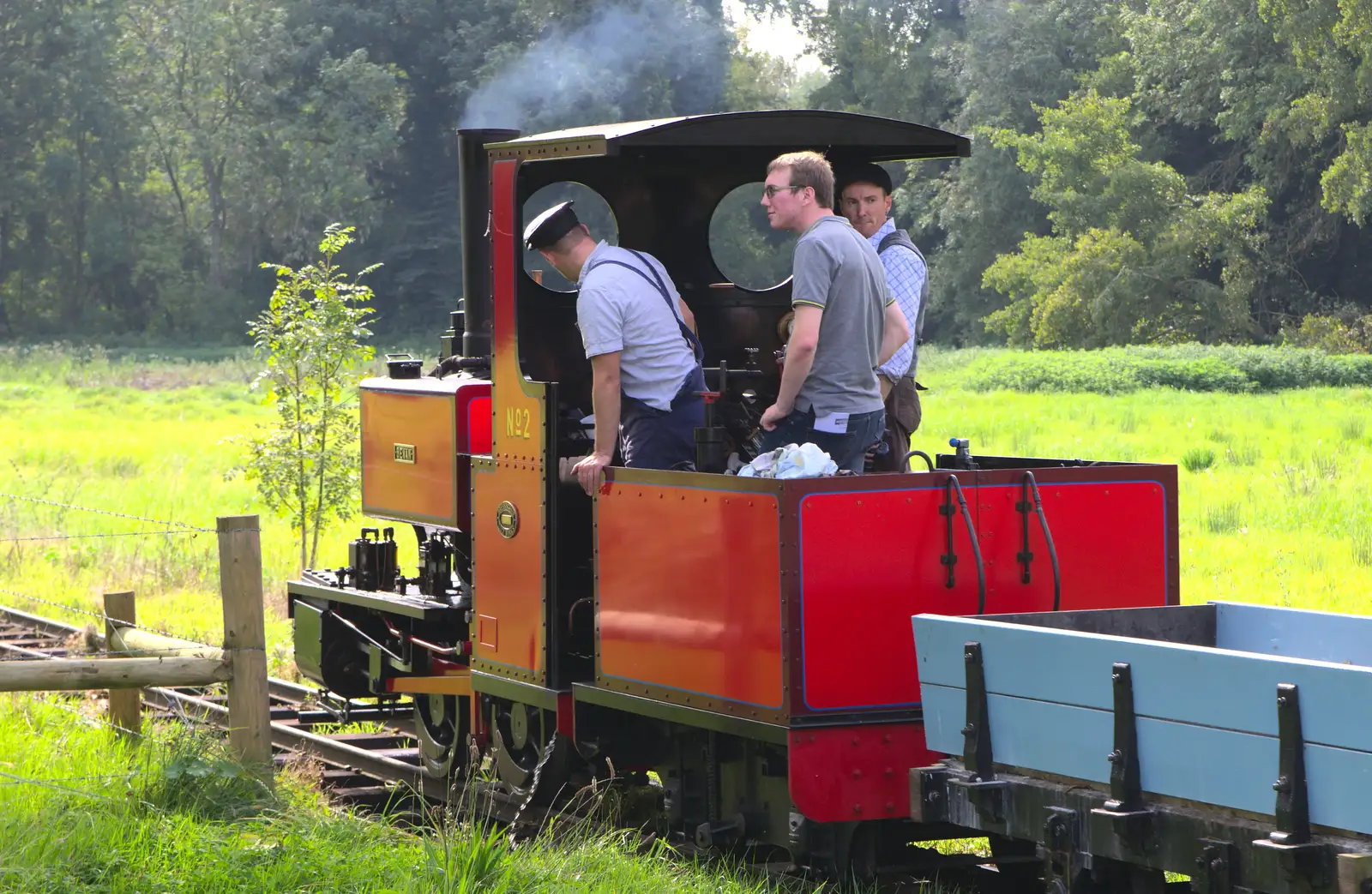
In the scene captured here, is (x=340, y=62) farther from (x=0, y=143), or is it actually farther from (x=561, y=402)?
(x=561, y=402)

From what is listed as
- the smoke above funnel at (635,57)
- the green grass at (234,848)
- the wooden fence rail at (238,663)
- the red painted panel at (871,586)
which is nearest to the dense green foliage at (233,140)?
the smoke above funnel at (635,57)

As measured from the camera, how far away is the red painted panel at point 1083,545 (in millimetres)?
5703

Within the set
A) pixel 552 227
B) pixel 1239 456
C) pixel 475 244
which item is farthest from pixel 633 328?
pixel 1239 456

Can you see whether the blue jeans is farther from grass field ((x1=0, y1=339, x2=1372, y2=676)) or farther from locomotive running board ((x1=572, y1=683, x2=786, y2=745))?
grass field ((x1=0, y1=339, x2=1372, y2=676))

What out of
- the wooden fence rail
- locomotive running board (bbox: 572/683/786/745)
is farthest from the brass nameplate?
the wooden fence rail

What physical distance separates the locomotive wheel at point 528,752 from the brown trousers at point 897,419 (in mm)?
1640

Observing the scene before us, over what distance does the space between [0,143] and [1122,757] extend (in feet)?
207

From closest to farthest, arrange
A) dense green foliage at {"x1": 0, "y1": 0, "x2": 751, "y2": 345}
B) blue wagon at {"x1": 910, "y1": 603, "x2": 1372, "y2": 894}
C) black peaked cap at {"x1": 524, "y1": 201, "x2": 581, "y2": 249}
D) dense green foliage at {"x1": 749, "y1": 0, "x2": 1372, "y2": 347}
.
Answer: blue wagon at {"x1": 910, "y1": 603, "x2": 1372, "y2": 894}
black peaked cap at {"x1": 524, "y1": 201, "x2": 581, "y2": 249}
dense green foliage at {"x1": 749, "y1": 0, "x2": 1372, "y2": 347}
dense green foliage at {"x1": 0, "y1": 0, "x2": 751, "y2": 345}

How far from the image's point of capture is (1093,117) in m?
49.8

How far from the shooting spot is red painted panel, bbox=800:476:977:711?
5.31 meters

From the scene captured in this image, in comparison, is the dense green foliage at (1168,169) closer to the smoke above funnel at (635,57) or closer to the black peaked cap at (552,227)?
the smoke above funnel at (635,57)

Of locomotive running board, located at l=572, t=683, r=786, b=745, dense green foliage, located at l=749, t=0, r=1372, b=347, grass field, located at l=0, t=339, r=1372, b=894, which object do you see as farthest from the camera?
dense green foliage, located at l=749, t=0, r=1372, b=347

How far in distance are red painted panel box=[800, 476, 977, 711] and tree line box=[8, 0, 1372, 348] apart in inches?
1197

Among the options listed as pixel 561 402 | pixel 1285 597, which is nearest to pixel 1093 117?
pixel 1285 597
